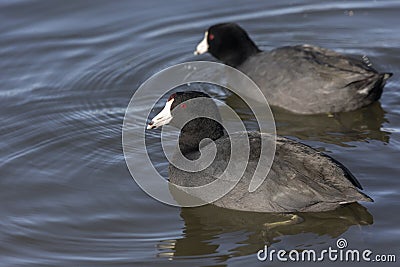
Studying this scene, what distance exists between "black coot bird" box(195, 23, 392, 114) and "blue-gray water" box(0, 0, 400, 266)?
16 cm

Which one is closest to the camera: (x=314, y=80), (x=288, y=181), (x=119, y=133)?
(x=288, y=181)

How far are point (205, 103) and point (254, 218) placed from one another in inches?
43.2

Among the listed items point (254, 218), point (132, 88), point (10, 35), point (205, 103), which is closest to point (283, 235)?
point (254, 218)

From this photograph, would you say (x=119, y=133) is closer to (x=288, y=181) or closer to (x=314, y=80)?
(x=314, y=80)

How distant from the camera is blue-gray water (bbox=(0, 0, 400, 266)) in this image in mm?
6418

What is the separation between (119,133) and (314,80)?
2104 millimetres

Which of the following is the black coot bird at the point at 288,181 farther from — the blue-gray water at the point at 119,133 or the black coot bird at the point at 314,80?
the black coot bird at the point at 314,80

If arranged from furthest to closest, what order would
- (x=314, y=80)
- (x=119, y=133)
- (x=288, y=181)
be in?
1. (x=314, y=80)
2. (x=119, y=133)
3. (x=288, y=181)

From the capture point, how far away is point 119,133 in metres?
8.18

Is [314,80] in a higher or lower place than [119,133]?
higher

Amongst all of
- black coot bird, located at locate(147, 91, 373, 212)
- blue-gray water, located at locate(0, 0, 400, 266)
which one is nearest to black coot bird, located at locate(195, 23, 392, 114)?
blue-gray water, located at locate(0, 0, 400, 266)

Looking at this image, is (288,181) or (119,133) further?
(119,133)

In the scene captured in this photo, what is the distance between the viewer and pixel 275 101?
8805mm

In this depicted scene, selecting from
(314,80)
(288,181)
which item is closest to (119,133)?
(314,80)
